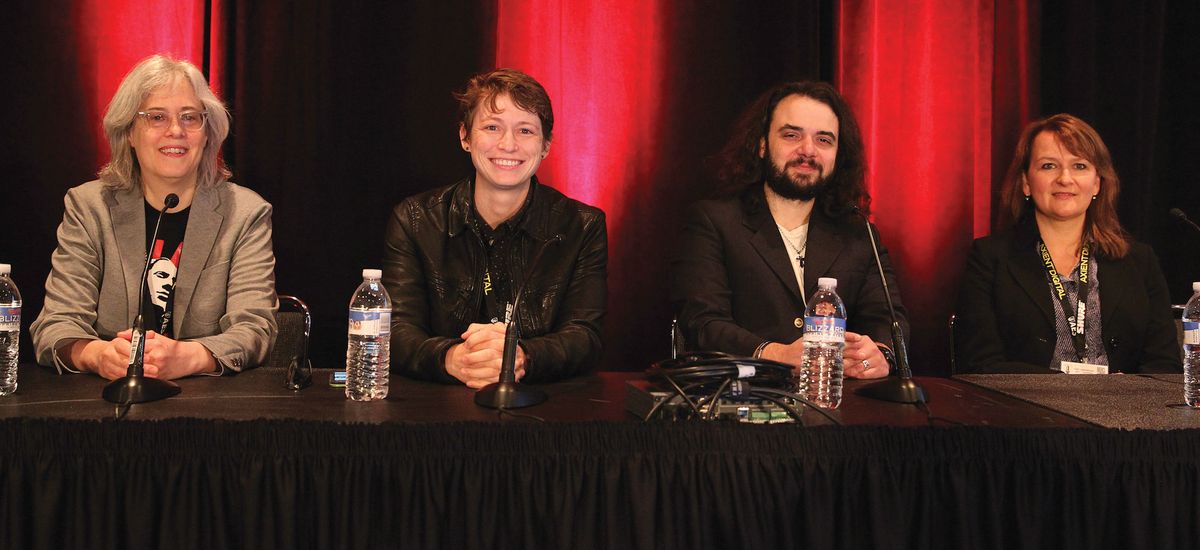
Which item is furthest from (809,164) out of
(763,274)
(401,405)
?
(401,405)

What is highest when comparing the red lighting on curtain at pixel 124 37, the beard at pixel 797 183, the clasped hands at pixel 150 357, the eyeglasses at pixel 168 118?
the red lighting on curtain at pixel 124 37

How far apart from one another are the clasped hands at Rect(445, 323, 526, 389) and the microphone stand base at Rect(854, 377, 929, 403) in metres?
0.81

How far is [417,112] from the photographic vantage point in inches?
134

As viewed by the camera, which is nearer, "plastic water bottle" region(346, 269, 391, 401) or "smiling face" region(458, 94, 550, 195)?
"plastic water bottle" region(346, 269, 391, 401)

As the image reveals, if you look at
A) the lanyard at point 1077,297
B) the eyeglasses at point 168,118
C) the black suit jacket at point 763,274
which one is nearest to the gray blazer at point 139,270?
the eyeglasses at point 168,118

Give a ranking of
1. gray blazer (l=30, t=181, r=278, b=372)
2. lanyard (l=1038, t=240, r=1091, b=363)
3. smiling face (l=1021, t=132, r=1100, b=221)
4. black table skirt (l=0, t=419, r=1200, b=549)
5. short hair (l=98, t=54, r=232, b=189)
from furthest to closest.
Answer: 1. smiling face (l=1021, t=132, r=1100, b=221)
2. lanyard (l=1038, t=240, r=1091, b=363)
3. short hair (l=98, t=54, r=232, b=189)
4. gray blazer (l=30, t=181, r=278, b=372)
5. black table skirt (l=0, t=419, r=1200, b=549)

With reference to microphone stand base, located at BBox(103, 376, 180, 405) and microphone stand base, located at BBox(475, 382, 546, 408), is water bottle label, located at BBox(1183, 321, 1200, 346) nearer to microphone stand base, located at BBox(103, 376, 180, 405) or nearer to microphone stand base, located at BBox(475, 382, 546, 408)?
microphone stand base, located at BBox(475, 382, 546, 408)

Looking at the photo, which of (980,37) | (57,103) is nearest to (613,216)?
(980,37)

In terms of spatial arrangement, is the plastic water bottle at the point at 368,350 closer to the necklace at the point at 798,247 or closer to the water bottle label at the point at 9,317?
the water bottle label at the point at 9,317

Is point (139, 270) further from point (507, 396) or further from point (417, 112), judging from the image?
point (507, 396)

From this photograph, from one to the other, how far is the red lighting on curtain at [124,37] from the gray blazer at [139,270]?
816 mm

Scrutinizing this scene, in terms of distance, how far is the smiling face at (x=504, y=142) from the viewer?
259 centimetres

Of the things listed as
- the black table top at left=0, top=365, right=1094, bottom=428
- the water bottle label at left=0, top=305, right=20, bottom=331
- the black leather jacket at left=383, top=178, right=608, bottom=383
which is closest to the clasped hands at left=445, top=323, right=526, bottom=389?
the black table top at left=0, top=365, right=1094, bottom=428

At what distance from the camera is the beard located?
9.66 feet
